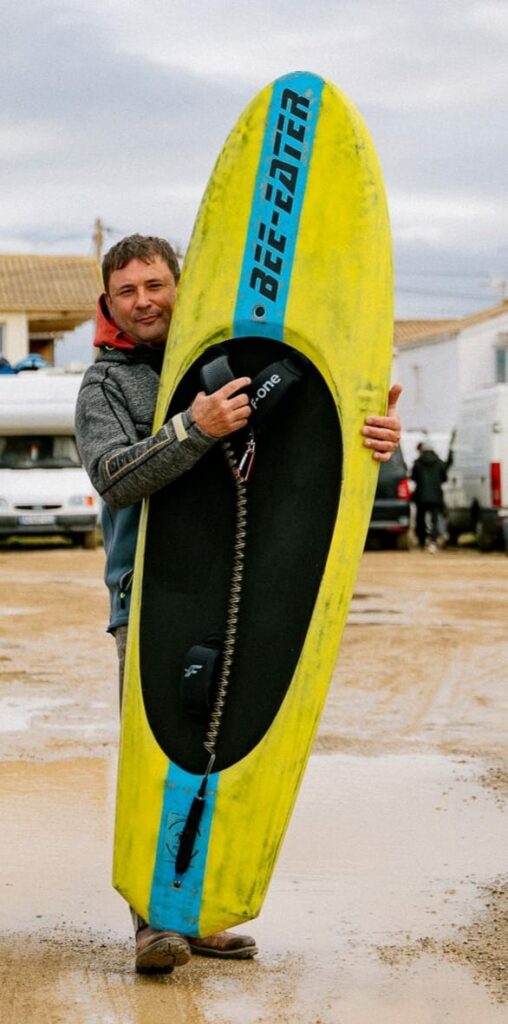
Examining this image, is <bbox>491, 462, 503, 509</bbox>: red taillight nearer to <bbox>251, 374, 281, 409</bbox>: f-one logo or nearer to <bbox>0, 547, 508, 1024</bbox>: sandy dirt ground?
<bbox>0, 547, 508, 1024</bbox>: sandy dirt ground

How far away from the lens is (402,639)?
13.0 m

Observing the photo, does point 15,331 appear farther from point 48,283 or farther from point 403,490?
point 403,490

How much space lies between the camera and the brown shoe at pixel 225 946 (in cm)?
493

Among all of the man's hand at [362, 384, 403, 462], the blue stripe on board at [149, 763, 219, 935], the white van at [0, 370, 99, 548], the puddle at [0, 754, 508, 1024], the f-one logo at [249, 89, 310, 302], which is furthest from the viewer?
the white van at [0, 370, 99, 548]

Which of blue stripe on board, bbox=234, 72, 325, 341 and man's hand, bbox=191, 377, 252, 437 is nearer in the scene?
man's hand, bbox=191, 377, 252, 437

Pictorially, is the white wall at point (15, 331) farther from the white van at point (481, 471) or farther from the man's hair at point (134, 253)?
the man's hair at point (134, 253)

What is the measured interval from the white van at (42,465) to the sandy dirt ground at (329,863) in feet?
40.4

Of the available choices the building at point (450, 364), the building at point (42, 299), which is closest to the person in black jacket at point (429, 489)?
the building at point (450, 364)

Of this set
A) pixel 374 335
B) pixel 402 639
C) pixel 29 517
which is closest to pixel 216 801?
pixel 374 335

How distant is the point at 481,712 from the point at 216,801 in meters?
4.83

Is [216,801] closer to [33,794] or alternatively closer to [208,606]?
[208,606]

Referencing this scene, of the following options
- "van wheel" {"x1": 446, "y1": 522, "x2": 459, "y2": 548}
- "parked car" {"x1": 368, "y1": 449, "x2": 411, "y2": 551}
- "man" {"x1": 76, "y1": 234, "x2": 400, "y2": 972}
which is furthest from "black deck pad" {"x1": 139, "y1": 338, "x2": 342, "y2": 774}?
"van wheel" {"x1": 446, "y1": 522, "x2": 459, "y2": 548}

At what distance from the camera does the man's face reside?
4.88 m

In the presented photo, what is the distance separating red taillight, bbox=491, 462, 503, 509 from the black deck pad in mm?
19206
